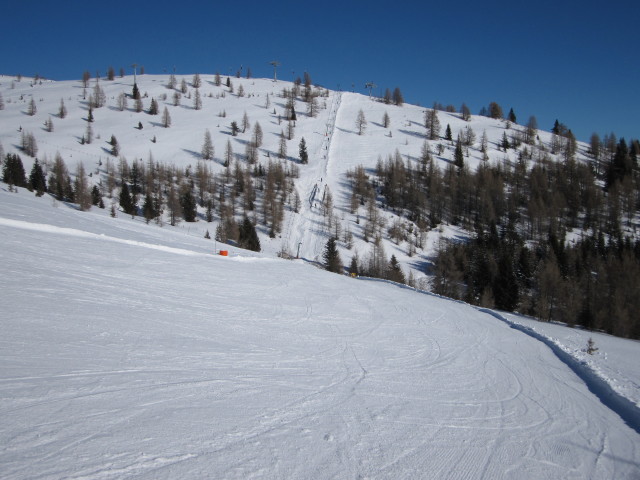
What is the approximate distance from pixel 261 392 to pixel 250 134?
348 feet

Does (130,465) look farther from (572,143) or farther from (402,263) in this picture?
(572,143)

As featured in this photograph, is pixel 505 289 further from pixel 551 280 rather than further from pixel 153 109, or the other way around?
pixel 153 109

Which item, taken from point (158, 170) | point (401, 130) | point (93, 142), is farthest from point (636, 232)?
point (93, 142)

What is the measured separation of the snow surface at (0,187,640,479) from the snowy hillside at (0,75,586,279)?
46936mm

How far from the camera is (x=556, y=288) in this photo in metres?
42.8

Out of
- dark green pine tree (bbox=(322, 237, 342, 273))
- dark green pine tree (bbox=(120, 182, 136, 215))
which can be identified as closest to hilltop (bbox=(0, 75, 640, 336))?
dark green pine tree (bbox=(120, 182, 136, 215))

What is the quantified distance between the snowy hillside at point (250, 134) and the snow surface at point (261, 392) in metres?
46.9

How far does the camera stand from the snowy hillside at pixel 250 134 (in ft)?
217

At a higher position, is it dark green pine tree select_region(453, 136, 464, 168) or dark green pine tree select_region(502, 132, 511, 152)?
dark green pine tree select_region(502, 132, 511, 152)

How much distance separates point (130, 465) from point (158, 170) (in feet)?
258

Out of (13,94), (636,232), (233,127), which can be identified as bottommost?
(636,232)

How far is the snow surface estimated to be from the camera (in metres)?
2.99

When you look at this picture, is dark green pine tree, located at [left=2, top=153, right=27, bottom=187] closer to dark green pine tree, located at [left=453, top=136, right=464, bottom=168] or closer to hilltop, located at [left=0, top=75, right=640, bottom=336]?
hilltop, located at [left=0, top=75, right=640, bottom=336]

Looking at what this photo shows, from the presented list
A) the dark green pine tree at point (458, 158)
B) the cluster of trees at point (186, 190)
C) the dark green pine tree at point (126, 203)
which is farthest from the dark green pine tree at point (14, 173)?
the dark green pine tree at point (458, 158)
